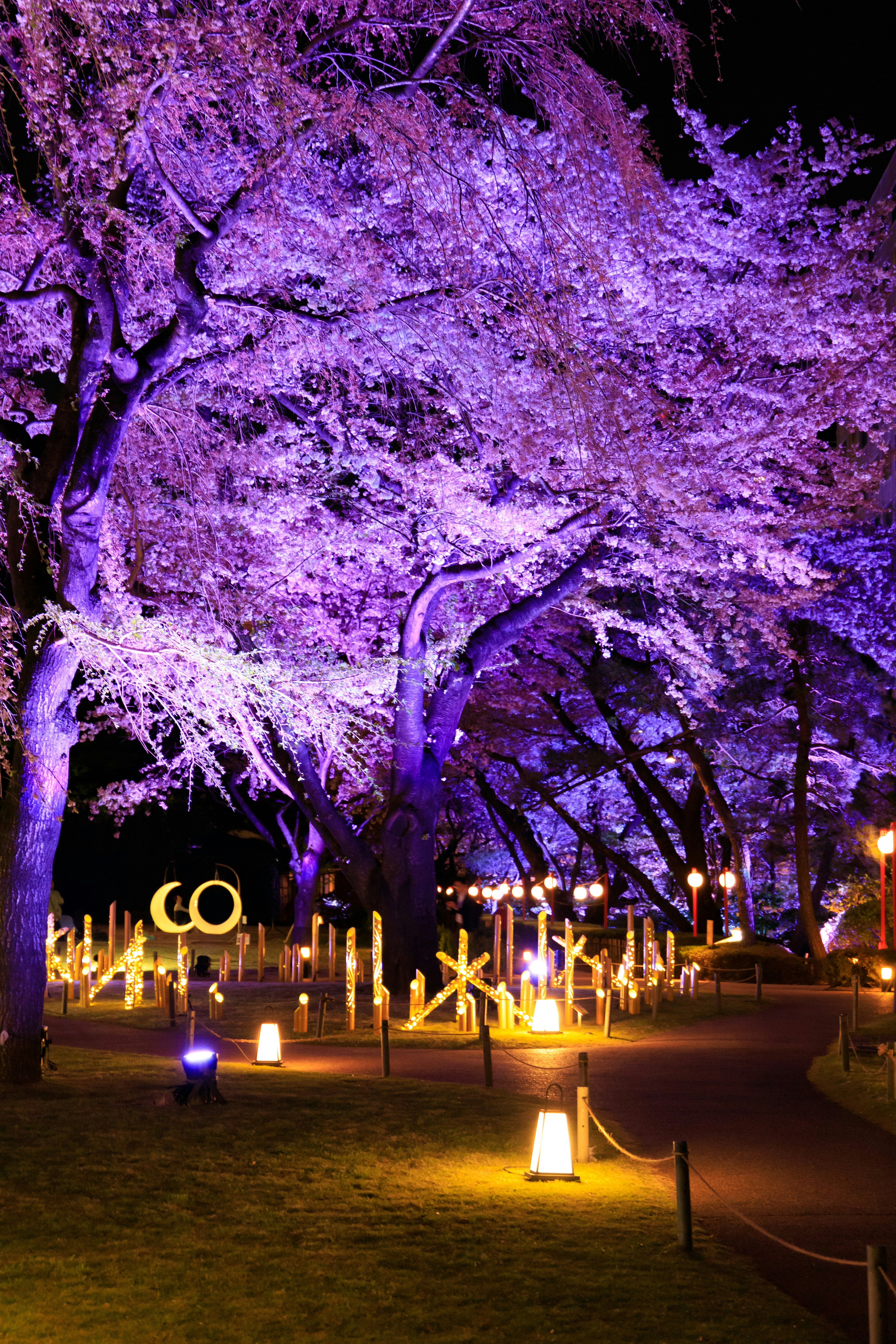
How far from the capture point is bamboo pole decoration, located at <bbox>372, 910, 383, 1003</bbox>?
17266 mm

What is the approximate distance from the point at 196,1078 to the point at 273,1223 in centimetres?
347

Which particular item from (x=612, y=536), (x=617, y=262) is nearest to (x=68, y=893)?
(x=612, y=536)

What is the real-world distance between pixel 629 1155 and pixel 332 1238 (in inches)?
77.8

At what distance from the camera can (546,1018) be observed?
18.0 m

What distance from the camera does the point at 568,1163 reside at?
8828 mm

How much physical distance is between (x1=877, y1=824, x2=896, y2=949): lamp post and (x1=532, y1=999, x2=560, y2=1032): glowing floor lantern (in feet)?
17.9

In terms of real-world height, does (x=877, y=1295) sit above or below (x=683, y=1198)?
above

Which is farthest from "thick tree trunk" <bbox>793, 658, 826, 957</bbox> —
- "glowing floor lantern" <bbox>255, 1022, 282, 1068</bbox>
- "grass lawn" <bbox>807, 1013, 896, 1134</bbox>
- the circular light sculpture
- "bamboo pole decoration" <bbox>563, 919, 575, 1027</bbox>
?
"glowing floor lantern" <bbox>255, 1022, 282, 1068</bbox>

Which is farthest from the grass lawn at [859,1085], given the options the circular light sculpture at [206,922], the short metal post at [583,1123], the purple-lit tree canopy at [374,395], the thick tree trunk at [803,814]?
the thick tree trunk at [803,814]

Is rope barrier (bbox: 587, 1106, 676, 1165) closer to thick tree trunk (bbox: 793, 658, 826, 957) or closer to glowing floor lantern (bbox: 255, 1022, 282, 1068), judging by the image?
glowing floor lantern (bbox: 255, 1022, 282, 1068)

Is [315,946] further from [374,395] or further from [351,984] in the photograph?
[374,395]

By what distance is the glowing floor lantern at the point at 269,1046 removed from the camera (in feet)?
47.1

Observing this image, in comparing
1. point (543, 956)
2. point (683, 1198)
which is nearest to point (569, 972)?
point (543, 956)

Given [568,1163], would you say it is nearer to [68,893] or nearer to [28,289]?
[28,289]
